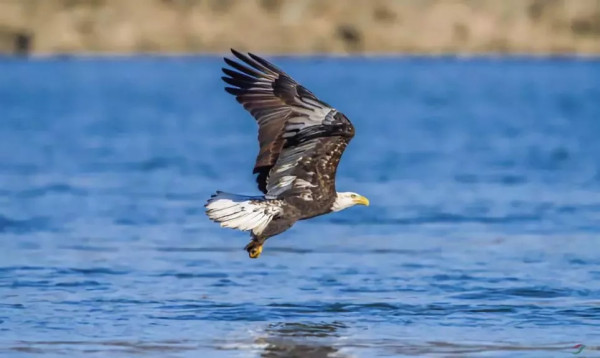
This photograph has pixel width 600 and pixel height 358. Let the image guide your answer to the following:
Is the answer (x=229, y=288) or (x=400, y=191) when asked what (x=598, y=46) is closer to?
→ (x=400, y=191)

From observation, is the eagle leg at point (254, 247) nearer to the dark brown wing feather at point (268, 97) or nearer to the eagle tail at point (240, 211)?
the eagle tail at point (240, 211)

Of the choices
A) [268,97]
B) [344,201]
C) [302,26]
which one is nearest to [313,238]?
[344,201]

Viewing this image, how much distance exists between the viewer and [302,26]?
243 ft

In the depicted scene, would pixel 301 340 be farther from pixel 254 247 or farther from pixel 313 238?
pixel 313 238

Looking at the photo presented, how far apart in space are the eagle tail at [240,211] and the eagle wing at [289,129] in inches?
9.2

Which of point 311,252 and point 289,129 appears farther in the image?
point 311,252

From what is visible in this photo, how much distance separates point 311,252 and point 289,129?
4044mm

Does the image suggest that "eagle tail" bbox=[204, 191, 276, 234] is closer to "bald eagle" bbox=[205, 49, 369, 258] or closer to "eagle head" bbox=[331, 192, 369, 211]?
"bald eagle" bbox=[205, 49, 369, 258]

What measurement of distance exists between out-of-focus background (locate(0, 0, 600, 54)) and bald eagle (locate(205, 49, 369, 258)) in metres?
60.1

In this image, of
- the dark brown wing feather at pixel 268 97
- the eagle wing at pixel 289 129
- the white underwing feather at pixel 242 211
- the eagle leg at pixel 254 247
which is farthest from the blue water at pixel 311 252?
the dark brown wing feather at pixel 268 97

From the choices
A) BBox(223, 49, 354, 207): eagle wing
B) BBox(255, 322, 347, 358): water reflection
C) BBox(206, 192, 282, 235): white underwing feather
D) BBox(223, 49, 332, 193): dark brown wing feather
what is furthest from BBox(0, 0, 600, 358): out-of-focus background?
BBox(223, 49, 332, 193): dark brown wing feather

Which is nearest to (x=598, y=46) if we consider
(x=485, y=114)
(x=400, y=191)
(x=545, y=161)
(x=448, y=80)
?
(x=448, y=80)

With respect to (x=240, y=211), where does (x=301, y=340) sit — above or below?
below

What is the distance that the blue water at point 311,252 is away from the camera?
10875mm
